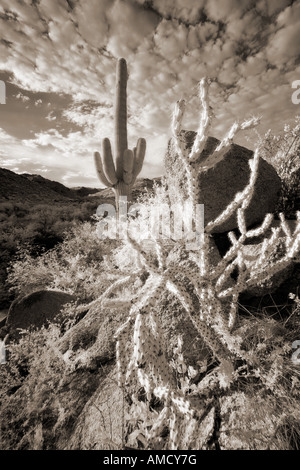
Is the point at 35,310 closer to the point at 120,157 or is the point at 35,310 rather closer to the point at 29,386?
the point at 29,386

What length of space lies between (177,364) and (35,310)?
2.53 meters

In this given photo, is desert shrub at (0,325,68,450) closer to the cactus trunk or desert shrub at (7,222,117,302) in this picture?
desert shrub at (7,222,117,302)

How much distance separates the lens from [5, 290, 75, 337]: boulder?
351cm

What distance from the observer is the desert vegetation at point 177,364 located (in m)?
1.55

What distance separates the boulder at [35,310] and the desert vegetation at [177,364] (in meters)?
0.51

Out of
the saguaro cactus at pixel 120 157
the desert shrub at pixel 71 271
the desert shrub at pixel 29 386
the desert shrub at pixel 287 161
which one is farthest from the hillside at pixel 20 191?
the desert shrub at pixel 287 161

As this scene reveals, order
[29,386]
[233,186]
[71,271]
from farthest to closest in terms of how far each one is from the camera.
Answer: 1. [71,271]
2. [233,186]
3. [29,386]

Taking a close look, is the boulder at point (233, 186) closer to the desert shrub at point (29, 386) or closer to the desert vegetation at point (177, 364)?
the desert vegetation at point (177, 364)

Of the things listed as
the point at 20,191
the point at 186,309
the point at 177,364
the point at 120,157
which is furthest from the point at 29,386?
the point at 20,191

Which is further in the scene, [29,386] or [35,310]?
[35,310]

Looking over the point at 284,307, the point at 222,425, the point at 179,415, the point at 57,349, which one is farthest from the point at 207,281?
the point at 57,349

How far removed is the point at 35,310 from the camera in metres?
3.63

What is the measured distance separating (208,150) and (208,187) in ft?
2.07

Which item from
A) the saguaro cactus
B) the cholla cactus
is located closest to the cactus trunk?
the saguaro cactus
